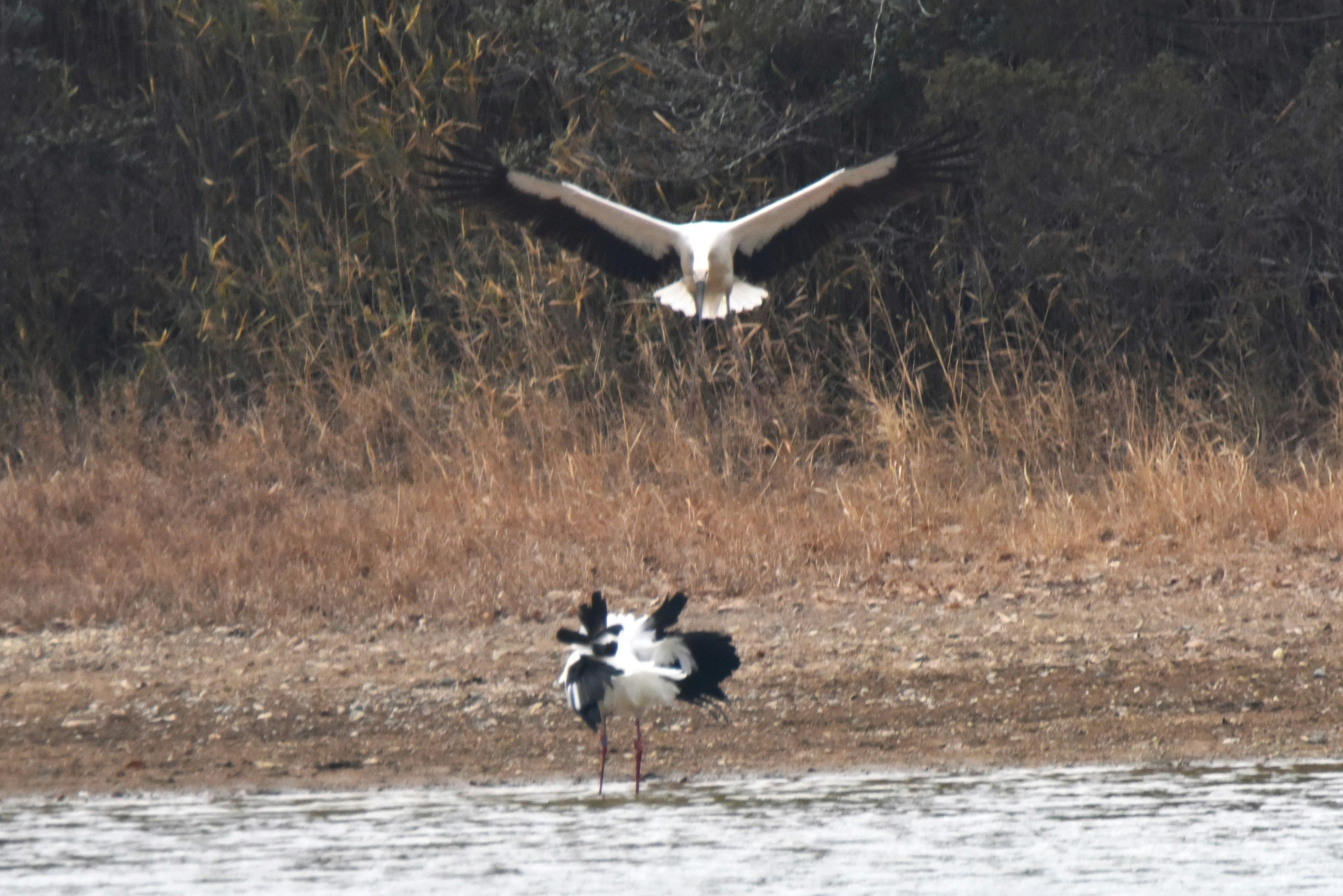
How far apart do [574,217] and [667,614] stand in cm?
412

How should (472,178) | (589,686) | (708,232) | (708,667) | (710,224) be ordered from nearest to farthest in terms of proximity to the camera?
(589,686) < (708,667) < (472,178) < (708,232) < (710,224)

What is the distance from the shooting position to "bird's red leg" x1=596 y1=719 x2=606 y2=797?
441cm

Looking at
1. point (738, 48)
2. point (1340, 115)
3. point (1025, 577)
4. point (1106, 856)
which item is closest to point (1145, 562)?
point (1025, 577)

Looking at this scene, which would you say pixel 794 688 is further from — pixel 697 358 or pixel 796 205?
pixel 796 205

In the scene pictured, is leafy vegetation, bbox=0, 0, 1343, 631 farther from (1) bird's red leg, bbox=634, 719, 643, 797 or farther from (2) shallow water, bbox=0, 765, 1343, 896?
(2) shallow water, bbox=0, 765, 1343, 896

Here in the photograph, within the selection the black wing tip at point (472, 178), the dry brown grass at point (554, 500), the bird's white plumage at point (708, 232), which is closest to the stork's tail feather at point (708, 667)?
the dry brown grass at point (554, 500)

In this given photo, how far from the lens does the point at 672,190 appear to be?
9.56 meters

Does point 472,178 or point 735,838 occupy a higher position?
point 472,178

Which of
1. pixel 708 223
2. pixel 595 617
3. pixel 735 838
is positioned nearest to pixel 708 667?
pixel 595 617

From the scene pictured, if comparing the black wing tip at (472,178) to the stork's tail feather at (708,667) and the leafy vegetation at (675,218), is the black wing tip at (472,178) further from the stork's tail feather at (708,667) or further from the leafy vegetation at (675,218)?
the stork's tail feather at (708,667)

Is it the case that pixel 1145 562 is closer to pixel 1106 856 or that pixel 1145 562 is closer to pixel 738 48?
pixel 1106 856

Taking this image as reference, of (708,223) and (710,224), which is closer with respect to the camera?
(710,224)

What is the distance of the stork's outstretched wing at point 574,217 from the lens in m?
8.05

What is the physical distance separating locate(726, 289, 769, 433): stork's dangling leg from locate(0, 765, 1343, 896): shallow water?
3.97 metres
